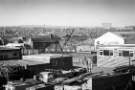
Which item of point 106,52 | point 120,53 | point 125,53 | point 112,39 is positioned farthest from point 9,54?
point 125,53

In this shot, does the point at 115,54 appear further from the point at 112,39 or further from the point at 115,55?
the point at 112,39

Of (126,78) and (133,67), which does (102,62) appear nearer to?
(133,67)

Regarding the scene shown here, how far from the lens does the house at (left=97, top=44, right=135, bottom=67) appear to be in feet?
38.3

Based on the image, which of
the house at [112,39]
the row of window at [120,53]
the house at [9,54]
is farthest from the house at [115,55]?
the house at [9,54]

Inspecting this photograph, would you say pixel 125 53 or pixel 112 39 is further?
pixel 112 39

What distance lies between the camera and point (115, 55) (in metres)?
12.3

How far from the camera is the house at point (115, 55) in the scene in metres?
11.7

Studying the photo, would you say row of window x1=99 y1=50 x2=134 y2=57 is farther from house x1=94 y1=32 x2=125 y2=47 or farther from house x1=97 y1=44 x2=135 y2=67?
house x1=94 y1=32 x2=125 y2=47

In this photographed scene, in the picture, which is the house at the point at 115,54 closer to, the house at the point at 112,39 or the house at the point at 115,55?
the house at the point at 115,55

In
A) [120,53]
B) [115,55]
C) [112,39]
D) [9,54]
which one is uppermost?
[112,39]

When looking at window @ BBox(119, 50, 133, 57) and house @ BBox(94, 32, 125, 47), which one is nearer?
window @ BBox(119, 50, 133, 57)

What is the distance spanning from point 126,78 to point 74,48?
63.1 ft

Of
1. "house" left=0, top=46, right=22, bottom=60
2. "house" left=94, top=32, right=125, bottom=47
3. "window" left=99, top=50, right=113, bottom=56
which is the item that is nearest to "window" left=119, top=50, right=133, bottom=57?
"window" left=99, top=50, right=113, bottom=56

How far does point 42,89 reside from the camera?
8.30 metres
